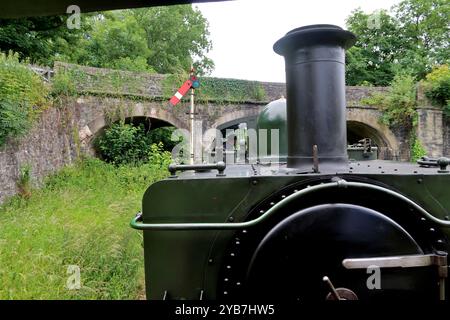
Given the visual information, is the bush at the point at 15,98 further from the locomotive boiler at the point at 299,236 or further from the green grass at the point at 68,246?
the locomotive boiler at the point at 299,236

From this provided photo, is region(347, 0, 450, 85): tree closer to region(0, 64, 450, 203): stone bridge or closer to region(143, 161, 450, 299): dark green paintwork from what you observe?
region(0, 64, 450, 203): stone bridge

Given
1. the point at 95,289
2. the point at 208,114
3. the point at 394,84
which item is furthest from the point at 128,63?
the point at 95,289

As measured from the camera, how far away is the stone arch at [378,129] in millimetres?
13703

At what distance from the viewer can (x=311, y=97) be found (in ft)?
6.66

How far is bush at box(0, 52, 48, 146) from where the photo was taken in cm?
656

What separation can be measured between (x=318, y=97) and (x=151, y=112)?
10923 mm

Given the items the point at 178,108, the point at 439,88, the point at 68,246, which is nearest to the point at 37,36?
the point at 178,108

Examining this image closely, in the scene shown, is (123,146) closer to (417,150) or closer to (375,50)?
(417,150)

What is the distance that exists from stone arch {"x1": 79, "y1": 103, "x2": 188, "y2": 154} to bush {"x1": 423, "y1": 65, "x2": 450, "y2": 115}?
32.9 ft

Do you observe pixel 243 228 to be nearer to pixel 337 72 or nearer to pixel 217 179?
pixel 217 179

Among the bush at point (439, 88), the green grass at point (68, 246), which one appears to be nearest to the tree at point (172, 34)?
the bush at point (439, 88)

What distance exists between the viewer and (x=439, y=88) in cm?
1264
